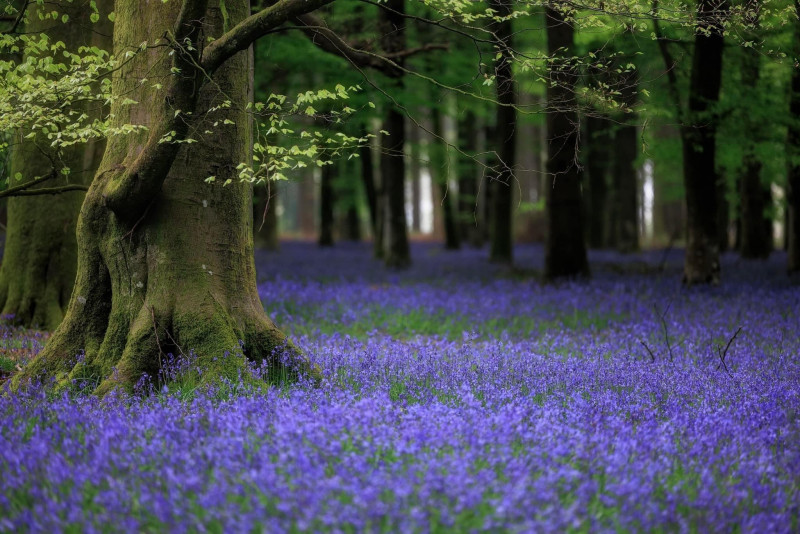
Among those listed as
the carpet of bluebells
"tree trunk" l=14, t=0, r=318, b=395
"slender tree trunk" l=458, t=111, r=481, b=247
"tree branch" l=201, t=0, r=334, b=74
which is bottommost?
the carpet of bluebells

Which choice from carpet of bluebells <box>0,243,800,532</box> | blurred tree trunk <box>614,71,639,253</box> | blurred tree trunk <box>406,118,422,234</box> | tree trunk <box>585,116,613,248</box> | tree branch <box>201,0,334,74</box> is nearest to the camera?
carpet of bluebells <box>0,243,800,532</box>

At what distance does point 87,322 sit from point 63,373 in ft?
1.47

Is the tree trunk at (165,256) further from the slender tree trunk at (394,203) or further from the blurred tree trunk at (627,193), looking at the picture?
the blurred tree trunk at (627,193)

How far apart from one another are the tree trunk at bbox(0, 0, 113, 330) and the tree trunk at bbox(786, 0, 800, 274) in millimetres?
11988

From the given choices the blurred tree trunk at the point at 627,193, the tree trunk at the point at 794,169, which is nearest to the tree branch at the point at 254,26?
the tree trunk at the point at 794,169

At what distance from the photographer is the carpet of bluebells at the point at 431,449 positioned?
9.75 feet

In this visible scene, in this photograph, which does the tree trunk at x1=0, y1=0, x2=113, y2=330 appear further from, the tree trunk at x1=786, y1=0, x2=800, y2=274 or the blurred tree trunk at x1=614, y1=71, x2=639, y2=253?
the blurred tree trunk at x1=614, y1=71, x2=639, y2=253

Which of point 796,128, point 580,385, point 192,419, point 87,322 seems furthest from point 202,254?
point 796,128

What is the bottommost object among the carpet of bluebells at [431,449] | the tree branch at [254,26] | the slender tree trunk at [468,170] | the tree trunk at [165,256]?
the carpet of bluebells at [431,449]

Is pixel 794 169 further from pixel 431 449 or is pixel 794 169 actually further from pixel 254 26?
pixel 431 449

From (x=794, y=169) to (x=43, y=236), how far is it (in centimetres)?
1517

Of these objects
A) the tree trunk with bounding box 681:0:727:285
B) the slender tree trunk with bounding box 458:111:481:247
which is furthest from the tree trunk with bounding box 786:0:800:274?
the slender tree trunk with bounding box 458:111:481:247

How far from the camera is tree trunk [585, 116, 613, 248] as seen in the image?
25891 mm

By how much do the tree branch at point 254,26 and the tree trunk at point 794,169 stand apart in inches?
444
